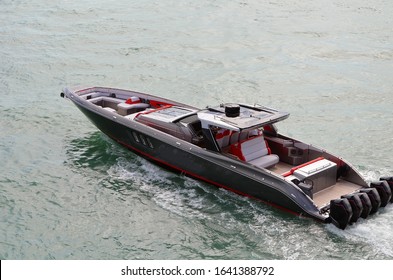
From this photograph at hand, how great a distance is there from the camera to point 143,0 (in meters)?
37.0

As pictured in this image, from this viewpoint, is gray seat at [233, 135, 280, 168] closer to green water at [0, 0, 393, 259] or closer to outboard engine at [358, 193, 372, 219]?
green water at [0, 0, 393, 259]

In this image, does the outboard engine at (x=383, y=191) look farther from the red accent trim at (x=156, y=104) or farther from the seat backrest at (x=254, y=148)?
the red accent trim at (x=156, y=104)

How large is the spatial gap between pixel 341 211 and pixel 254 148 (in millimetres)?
3333

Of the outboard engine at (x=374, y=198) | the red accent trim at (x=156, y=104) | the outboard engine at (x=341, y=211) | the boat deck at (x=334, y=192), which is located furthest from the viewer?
the red accent trim at (x=156, y=104)

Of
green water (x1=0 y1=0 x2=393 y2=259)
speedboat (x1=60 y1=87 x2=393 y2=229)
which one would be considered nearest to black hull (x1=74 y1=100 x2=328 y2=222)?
speedboat (x1=60 y1=87 x2=393 y2=229)

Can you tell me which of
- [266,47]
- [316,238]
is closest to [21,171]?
[316,238]

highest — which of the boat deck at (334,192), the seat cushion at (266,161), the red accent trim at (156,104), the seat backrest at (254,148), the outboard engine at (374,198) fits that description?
the red accent trim at (156,104)

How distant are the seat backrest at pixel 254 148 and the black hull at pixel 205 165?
667 mm

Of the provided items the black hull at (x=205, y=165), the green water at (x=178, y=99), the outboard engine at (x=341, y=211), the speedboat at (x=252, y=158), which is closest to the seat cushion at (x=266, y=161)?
the speedboat at (x=252, y=158)

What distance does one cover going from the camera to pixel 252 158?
1672cm

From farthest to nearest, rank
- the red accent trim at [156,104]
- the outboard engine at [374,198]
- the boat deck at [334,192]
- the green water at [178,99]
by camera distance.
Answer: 1. the red accent trim at [156,104]
2. the boat deck at [334,192]
3. the outboard engine at [374,198]
4. the green water at [178,99]

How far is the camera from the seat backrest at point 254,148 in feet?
54.6

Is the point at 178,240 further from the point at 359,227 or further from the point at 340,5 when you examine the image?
the point at 340,5

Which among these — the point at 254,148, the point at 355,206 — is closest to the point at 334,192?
the point at 355,206
